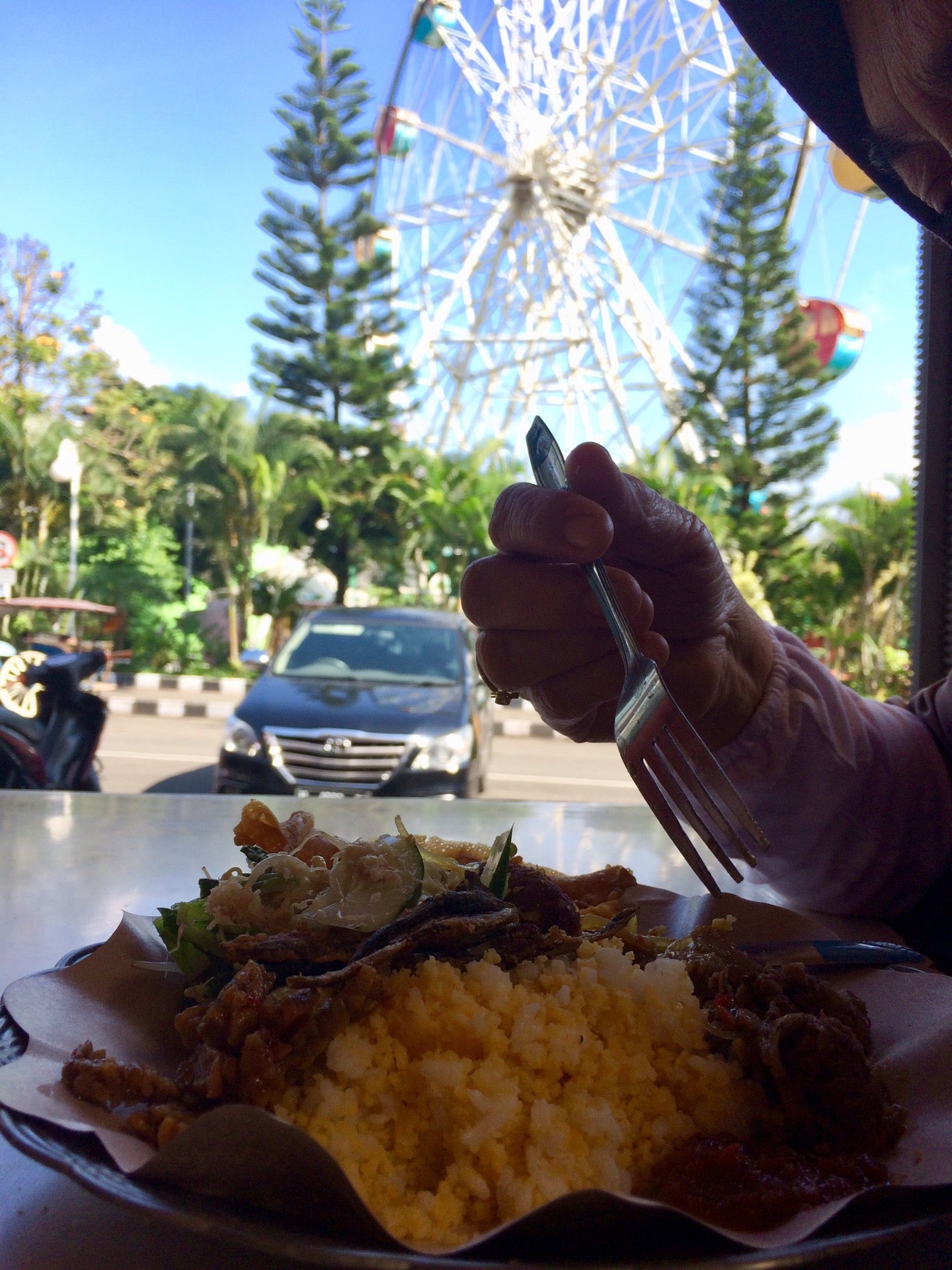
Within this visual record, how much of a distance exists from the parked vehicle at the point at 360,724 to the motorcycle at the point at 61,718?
51cm

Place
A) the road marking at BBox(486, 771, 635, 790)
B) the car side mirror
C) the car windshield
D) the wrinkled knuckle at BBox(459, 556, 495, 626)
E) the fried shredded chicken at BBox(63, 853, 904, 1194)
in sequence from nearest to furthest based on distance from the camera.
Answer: the fried shredded chicken at BBox(63, 853, 904, 1194), the wrinkled knuckle at BBox(459, 556, 495, 626), the car side mirror, the car windshield, the road marking at BBox(486, 771, 635, 790)

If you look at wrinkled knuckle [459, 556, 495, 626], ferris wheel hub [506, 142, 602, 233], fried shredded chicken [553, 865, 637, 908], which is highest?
ferris wheel hub [506, 142, 602, 233]

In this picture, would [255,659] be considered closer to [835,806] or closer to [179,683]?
[835,806]

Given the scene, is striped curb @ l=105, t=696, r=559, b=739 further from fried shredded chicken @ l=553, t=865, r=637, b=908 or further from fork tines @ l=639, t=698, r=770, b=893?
fork tines @ l=639, t=698, r=770, b=893

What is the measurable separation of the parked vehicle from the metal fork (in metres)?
3.02

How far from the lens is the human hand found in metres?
0.74

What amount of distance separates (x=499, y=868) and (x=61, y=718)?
11.0 ft

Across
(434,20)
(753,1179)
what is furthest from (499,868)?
(434,20)

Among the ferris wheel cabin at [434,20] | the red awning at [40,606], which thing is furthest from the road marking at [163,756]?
the ferris wheel cabin at [434,20]

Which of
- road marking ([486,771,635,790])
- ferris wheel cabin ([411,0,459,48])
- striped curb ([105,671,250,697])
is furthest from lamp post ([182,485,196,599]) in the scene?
ferris wheel cabin ([411,0,459,48])

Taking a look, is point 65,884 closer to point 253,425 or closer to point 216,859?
point 216,859

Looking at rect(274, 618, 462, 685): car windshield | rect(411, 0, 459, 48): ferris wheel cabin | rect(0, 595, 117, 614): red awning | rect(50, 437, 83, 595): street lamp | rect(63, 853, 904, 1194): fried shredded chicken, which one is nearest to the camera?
rect(63, 853, 904, 1194): fried shredded chicken

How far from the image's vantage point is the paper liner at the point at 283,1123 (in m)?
0.36

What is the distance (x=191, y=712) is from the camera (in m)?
9.34
